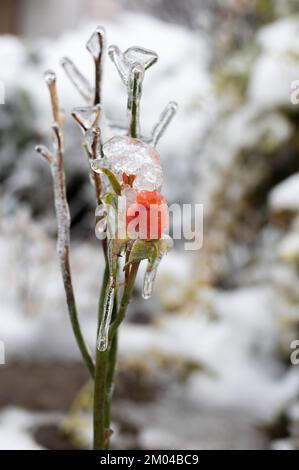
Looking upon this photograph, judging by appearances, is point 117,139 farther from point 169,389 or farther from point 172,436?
point 169,389

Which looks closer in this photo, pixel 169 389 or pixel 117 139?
pixel 117 139

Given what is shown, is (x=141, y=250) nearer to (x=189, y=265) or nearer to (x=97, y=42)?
(x=97, y=42)

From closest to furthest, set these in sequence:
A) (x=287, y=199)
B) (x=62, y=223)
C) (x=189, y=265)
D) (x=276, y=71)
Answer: (x=62, y=223) → (x=287, y=199) → (x=276, y=71) → (x=189, y=265)

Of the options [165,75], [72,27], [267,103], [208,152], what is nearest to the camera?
[267,103]

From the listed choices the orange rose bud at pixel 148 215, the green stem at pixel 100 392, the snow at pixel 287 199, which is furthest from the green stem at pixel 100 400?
the snow at pixel 287 199

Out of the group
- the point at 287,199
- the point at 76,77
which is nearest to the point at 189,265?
the point at 287,199

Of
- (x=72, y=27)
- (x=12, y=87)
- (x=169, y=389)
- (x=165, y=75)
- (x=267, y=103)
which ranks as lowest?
(x=169, y=389)

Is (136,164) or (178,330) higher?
(178,330)

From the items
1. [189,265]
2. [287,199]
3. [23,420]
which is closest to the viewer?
[23,420]

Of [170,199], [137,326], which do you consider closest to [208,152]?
[170,199]
